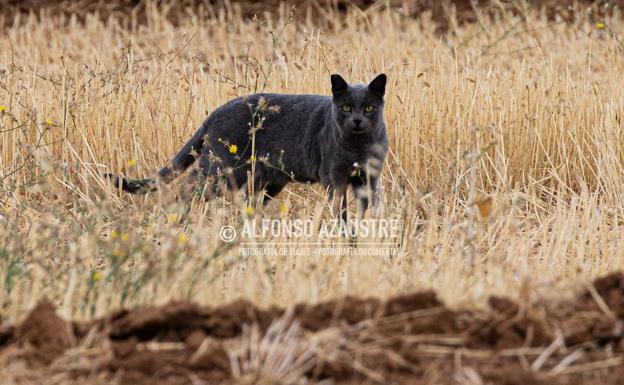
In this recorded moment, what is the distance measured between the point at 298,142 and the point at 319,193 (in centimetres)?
52

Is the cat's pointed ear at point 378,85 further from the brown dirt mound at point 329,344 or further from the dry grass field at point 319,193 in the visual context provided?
the brown dirt mound at point 329,344

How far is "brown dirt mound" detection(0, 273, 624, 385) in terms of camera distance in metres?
2.53

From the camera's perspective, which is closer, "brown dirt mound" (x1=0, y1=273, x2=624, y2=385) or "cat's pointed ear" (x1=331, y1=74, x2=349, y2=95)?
"brown dirt mound" (x1=0, y1=273, x2=624, y2=385)

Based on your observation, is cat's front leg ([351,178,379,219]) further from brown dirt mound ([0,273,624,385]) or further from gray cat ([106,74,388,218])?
brown dirt mound ([0,273,624,385])

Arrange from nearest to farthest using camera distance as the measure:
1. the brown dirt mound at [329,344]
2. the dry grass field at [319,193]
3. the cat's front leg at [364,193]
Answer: the brown dirt mound at [329,344], the dry grass field at [319,193], the cat's front leg at [364,193]

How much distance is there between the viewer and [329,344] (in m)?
2.63

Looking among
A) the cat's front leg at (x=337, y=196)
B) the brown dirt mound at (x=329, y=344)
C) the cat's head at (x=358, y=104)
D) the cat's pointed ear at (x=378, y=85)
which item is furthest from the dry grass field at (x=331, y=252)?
the cat's pointed ear at (x=378, y=85)

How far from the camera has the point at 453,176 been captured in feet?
18.2

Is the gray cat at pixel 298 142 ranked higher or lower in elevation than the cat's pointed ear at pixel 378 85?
lower

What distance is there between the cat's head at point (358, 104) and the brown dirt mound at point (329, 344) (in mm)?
2227

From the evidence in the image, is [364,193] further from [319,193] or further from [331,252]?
[319,193]

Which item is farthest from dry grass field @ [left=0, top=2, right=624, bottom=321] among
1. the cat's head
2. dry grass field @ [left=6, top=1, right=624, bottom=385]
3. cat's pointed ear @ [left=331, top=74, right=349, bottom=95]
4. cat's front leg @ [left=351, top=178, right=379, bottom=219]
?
cat's pointed ear @ [left=331, top=74, right=349, bottom=95]

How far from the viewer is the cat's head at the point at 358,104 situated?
5012mm

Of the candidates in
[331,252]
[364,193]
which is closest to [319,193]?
[364,193]
